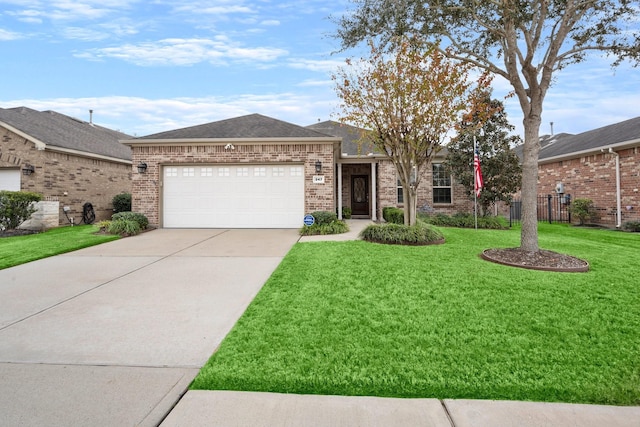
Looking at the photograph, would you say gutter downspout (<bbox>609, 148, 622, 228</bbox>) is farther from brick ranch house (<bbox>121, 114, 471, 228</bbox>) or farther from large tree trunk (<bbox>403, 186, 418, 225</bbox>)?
brick ranch house (<bbox>121, 114, 471, 228</bbox>)

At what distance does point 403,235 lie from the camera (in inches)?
302

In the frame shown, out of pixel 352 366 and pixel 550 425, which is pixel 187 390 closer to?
pixel 352 366

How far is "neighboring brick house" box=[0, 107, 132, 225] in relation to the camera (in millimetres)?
11359

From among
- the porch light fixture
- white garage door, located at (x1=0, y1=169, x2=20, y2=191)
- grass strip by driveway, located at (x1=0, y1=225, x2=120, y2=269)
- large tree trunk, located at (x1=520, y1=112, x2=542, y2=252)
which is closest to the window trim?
large tree trunk, located at (x1=520, y1=112, x2=542, y2=252)

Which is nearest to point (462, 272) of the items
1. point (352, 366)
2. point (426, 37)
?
point (352, 366)

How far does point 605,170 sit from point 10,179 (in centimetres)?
2262

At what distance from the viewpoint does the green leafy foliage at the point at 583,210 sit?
12.7m

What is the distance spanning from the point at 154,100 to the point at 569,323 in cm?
1773

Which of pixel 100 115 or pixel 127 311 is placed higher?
pixel 100 115

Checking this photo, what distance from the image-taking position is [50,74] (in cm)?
1187

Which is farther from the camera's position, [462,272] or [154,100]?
[154,100]

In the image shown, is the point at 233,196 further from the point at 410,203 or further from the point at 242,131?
the point at 410,203

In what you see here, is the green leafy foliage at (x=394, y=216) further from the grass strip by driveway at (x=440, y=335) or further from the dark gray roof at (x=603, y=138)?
the dark gray roof at (x=603, y=138)

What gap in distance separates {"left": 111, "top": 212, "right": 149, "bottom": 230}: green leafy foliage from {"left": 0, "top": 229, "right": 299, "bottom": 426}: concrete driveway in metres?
3.57
